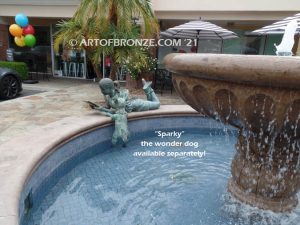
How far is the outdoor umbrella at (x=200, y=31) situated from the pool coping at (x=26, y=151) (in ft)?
13.3

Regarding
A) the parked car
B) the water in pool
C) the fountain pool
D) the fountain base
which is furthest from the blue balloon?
the fountain base

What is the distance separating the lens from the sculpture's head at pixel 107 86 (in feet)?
15.8

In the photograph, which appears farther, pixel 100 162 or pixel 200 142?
pixel 200 142

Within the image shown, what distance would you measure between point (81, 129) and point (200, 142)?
2337 millimetres

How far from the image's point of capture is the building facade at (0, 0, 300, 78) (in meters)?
8.97

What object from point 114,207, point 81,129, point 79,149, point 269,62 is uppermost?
point 269,62

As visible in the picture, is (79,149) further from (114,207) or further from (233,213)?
(233,213)

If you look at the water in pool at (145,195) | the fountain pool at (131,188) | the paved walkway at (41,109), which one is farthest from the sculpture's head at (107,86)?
the paved walkway at (41,109)

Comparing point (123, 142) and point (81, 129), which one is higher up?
point (81, 129)

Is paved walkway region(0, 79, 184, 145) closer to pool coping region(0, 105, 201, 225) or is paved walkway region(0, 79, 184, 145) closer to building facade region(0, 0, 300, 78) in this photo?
pool coping region(0, 105, 201, 225)

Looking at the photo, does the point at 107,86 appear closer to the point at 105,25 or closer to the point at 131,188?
the point at 131,188

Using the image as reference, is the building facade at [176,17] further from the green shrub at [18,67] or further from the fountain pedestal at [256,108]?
the fountain pedestal at [256,108]

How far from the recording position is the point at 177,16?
395 inches

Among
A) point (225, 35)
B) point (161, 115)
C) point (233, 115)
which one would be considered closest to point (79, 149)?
point (161, 115)
